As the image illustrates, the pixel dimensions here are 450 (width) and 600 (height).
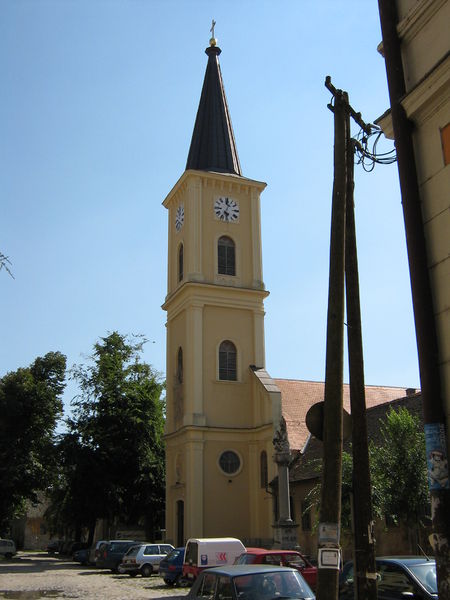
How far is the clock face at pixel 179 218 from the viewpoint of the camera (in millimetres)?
39812

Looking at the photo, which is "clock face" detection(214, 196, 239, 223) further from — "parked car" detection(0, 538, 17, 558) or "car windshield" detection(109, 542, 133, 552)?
"parked car" detection(0, 538, 17, 558)

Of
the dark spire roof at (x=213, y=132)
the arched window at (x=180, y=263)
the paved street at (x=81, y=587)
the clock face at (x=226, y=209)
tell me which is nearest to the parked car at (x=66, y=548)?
the paved street at (x=81, y=587)

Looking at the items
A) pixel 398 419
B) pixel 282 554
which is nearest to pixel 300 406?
pixel 398 419

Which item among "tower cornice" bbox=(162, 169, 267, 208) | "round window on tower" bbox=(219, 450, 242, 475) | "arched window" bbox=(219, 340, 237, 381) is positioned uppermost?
"tower cornice" bbox=(162, 169, 267, 208)

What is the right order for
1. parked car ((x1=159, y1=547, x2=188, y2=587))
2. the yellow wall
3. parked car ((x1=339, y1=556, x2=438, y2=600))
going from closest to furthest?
parked car ((x1=339, y1=556, x2=438, y2=600)) → parked car ((x1=159, y1=547, x2=188, y2=587)) → the yellow wall

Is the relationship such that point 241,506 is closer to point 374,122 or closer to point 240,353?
point 240,353

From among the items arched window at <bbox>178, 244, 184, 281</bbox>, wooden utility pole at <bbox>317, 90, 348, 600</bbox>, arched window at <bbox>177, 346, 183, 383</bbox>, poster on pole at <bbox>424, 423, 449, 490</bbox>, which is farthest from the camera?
arched window at <bbox>178, 244, 184, 281</bbox>

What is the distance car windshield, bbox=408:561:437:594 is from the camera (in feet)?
35.6

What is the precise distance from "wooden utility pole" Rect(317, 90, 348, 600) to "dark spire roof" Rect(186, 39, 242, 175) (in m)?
31.6

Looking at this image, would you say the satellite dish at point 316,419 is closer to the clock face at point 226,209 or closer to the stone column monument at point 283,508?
the stone column monument at point 283,508

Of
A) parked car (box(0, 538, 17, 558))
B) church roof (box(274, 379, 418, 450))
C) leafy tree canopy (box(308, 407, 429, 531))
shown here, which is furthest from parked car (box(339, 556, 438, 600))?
parked car (box(0, 538, 17, 558))

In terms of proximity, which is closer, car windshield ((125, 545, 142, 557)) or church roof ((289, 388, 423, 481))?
church roof ((289, 388, 423, 481))

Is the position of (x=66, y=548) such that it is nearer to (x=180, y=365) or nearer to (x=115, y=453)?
(x=115, y=453)

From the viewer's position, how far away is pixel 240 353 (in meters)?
36.5
